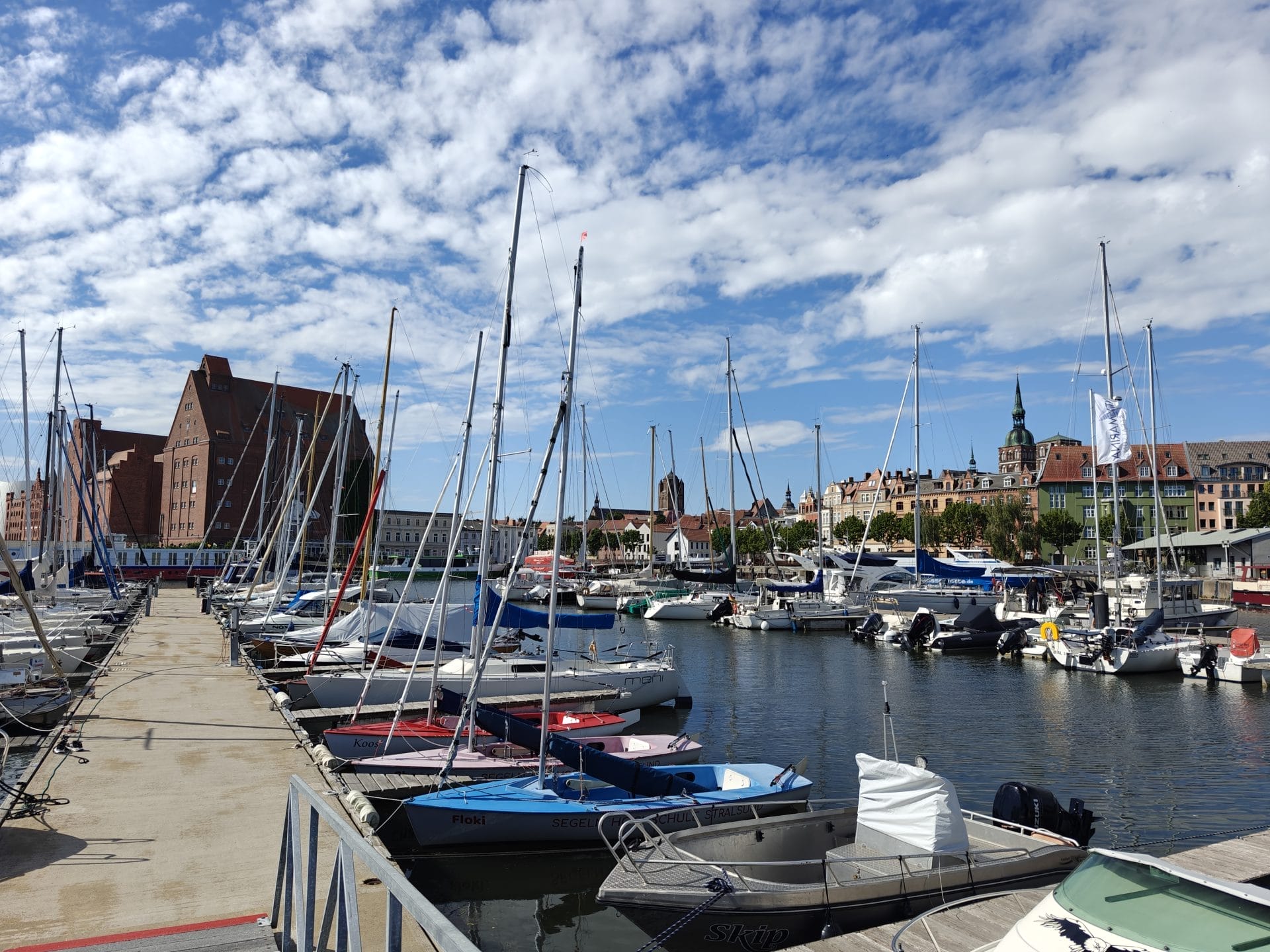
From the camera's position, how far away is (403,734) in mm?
19516

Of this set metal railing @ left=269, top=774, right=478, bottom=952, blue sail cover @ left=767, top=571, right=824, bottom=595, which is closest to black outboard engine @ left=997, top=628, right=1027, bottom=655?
blue sail cover @ left=767, top=571, right=824, bottom=595

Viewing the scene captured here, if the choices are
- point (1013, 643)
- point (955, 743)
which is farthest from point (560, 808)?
point (1013, 643)

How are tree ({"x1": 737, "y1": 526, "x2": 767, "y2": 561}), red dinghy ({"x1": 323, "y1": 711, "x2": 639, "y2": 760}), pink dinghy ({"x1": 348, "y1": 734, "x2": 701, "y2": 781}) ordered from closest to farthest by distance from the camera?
pink dinghy ({"x1": 348, "y1": 734, "x2": 701, "y2": 781}), red dinghy ({"x1": 323, "y1": 711, "x2": 639, "y2": 760}), tree ({"x1": 737, "y1": 526, "x2": 767, "y2": 561})

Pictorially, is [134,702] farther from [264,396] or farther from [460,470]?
[264,396]

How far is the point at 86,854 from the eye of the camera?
11.0 metres

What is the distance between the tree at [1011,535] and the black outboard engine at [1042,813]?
11639 centimetres

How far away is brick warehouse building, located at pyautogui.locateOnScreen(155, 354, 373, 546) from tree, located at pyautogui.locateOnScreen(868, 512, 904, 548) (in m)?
77.2

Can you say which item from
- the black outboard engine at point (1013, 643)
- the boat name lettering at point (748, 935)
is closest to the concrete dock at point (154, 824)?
the boat name lettering at point (748, 935)

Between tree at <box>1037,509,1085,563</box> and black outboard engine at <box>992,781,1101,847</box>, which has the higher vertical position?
tree at <box>1037,509,1085,563</box>

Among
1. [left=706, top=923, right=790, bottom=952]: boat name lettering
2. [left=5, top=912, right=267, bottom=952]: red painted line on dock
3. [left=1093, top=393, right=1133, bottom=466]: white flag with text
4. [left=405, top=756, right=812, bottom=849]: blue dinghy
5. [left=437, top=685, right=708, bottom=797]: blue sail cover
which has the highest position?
[left=1093, top=393, right=1133, bottom=466]: white flag with text

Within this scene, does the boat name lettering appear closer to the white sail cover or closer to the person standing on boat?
the white sail cover

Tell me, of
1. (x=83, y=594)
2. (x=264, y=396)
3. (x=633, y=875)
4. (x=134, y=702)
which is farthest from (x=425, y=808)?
(x=264, y=396)

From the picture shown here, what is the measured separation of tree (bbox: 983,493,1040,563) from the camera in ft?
400

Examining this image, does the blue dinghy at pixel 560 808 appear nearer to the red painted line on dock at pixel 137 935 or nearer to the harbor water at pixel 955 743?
the harbor water at pixel 955 743
